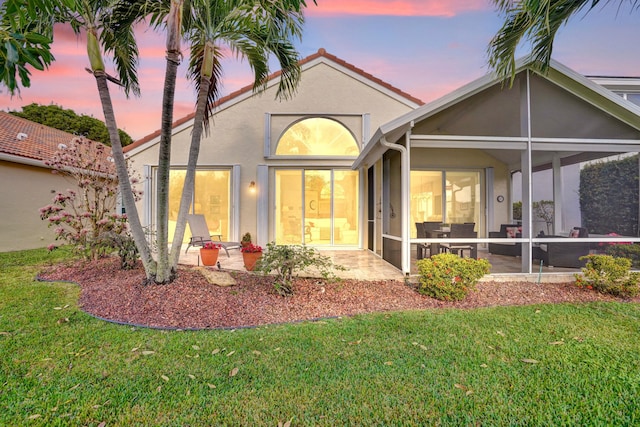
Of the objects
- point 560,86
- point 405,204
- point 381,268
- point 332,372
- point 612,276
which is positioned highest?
point 560,86

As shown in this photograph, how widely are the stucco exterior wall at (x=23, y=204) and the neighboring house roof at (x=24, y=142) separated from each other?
0.42 meters

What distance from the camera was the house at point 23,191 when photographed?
9.97 meters

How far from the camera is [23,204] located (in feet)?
34.4

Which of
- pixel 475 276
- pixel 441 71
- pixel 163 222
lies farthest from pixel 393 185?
pixel 441 71

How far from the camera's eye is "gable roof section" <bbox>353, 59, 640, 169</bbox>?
592 centimetres

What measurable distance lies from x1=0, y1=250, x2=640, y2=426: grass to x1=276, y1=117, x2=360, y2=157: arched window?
7.38m

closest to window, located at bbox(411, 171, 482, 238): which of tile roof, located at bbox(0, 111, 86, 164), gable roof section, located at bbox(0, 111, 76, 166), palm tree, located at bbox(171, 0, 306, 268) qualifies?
palm tree, located at bbox(171, 0, 306, 268)

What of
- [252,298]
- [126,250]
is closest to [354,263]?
[252,298]

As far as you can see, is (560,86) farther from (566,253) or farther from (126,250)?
(126,250)

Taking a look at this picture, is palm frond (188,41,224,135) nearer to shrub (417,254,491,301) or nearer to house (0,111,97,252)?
shrub (417,254,491,301)

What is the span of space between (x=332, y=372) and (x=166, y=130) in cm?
432

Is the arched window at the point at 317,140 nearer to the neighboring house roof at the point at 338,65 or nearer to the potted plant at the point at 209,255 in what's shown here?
the neighboring house roof at the point at 338,65

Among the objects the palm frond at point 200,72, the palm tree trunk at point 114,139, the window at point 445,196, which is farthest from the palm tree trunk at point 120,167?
the window at point 445,196

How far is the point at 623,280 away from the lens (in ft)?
17.5
